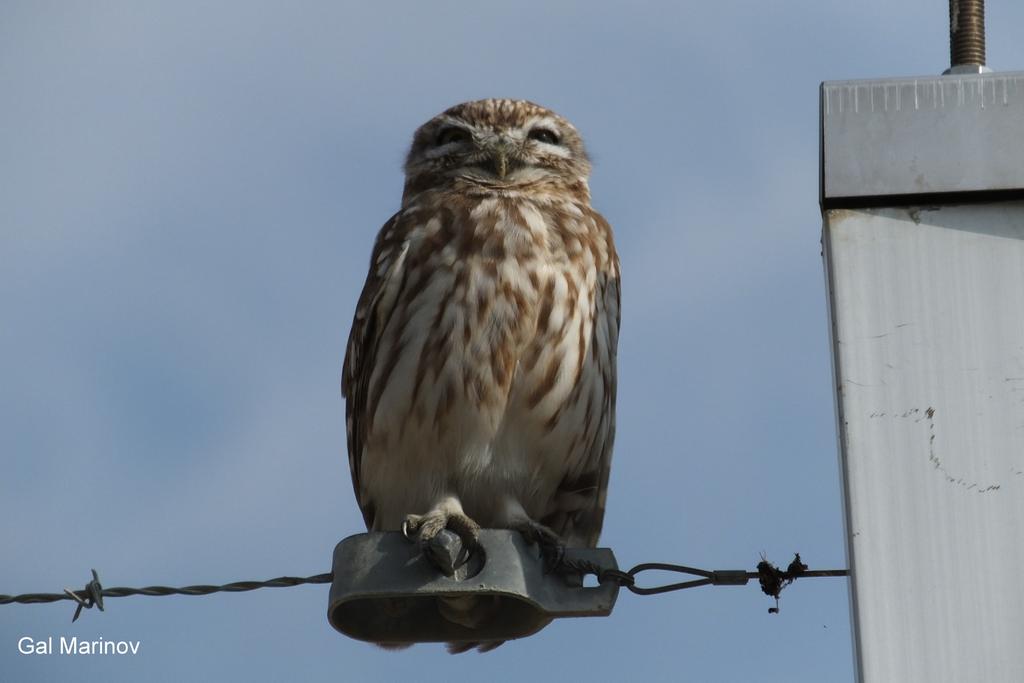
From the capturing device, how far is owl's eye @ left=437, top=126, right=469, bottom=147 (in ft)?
18.8

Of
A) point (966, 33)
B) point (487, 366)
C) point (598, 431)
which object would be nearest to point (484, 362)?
point (487, 366)

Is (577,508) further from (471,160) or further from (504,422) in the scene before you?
(471,160)

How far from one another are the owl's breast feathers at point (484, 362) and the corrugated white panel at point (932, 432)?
1.74 metres

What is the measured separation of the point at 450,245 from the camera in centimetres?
491

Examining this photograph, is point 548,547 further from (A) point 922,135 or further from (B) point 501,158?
(B) point 501,158

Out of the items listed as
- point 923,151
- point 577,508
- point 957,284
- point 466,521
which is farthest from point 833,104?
point 577,508

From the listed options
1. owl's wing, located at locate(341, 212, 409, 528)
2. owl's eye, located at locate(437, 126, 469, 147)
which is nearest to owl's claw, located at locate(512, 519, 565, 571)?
owl's wing, located at locate(341, 212, 409, 528)

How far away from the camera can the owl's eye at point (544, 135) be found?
226 inches

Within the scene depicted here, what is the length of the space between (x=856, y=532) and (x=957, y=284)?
20.7 inches

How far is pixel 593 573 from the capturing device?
3877 millimetres

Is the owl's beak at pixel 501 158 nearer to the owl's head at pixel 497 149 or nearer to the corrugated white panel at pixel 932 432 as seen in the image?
the owl's head at pixel 497 149

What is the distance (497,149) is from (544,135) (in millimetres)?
292

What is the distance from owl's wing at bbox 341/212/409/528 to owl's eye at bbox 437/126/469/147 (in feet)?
1.86

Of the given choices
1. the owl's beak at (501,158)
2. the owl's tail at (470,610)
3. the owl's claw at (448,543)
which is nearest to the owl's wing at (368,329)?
the owl's beak at (501,158)
